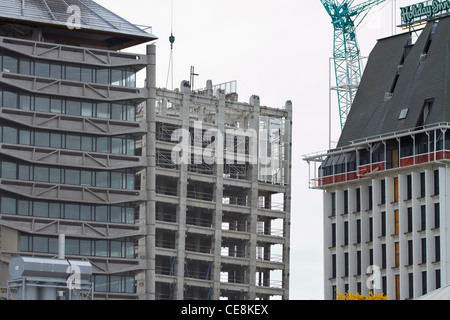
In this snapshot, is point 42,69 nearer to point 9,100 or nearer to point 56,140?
point 9,100

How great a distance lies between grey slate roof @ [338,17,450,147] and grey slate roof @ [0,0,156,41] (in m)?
29.7

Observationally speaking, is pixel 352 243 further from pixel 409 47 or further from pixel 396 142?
pixel 409 47

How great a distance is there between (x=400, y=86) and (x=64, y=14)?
44662mm

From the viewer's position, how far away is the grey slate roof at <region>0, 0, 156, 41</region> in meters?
174

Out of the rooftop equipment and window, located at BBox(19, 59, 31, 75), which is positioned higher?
window, located at BBox(19, 59, 31, 75)

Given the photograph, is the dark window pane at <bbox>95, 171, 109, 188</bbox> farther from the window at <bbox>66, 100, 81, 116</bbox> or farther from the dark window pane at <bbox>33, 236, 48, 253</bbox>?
the dark window pane at <bbox>33, 236, 48, 253</bbox>

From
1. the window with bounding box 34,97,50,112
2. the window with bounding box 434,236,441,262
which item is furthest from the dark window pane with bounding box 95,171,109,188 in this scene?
the window with bounding box 434,236,441,262

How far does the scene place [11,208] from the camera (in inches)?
6658

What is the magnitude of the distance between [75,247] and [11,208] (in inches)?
368

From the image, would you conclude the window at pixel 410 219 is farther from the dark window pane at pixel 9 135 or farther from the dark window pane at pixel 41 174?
the dark window pane at pixel 9 135

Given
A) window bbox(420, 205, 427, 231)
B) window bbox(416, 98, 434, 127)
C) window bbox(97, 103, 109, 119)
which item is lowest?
window bbox(420, 205, 427, 231)

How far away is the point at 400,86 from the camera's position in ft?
582

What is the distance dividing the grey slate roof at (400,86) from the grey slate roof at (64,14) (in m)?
29.7

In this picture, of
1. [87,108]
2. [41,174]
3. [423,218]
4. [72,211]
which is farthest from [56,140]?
[423,218]
